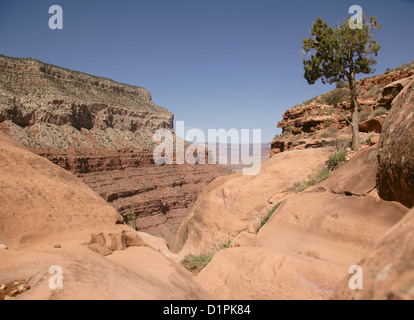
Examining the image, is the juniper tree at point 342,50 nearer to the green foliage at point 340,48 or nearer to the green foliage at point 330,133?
the green foliage at point 340,48

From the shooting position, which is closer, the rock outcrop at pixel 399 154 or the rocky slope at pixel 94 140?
the rock outcrop at pixel 399 154

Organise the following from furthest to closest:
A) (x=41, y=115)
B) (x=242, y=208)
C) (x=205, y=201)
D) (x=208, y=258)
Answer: (x=41, y=115)
(x=205, y=201)
(x=242, y=208)
(x=208, y=258)

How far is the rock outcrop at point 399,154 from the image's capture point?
375cm

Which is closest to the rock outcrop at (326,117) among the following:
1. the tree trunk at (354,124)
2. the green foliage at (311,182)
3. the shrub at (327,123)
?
the shrub at (327,123)

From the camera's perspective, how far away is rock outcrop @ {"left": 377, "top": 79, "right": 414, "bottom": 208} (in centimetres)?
375

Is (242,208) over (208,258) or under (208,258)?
over

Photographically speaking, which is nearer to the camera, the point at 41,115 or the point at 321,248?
the point at 321,248

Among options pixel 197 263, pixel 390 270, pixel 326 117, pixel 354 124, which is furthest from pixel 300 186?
pixel 326 117

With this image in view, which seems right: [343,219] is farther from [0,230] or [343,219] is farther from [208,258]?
[0,230]

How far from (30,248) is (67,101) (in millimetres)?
72227

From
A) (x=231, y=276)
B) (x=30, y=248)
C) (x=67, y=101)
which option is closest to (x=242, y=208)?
(x=231, y=276)

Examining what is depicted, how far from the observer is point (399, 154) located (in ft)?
12.9

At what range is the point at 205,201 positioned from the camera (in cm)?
1160

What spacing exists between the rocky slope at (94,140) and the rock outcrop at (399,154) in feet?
165
